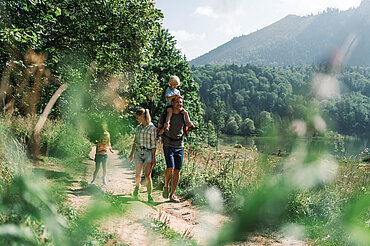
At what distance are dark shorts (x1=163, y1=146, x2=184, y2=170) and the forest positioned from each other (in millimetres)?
710

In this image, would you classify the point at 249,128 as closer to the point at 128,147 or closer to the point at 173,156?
the point at 173,156

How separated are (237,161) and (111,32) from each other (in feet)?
20.0

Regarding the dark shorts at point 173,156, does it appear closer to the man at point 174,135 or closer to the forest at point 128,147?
the man at point 174,135

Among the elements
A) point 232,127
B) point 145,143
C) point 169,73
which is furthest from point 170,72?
point 232,127

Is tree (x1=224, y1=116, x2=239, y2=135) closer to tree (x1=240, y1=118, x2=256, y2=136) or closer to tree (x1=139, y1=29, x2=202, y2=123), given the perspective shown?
tree (x1=240, y1=118, x2=256, y2=136)

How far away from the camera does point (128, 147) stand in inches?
527

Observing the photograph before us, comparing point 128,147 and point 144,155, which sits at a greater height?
point 144,155

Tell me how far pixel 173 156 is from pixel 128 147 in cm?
908

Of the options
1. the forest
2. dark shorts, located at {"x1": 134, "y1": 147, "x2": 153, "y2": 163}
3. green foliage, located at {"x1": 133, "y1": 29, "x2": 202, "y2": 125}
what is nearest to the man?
dark shorts, located at {"x1": 134, "y1": 147, "x2": 153, "y2": 163}

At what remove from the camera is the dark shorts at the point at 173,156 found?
15.4ft

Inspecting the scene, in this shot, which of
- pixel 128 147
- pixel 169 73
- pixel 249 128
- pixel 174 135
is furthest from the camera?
pixel 169 73

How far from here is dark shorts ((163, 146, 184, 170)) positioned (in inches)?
184

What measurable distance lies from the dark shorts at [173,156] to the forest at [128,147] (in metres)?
0.71

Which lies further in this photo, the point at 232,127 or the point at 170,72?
the point at 170,72
